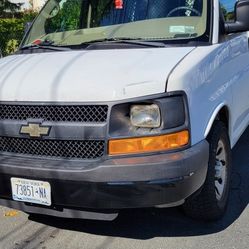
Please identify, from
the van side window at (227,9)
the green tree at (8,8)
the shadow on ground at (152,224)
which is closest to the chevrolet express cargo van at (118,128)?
the shadow on ground at (152,224)

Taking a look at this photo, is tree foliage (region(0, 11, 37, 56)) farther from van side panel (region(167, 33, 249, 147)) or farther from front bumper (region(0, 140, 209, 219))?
front bumper (region(0, 140, 209, 219))

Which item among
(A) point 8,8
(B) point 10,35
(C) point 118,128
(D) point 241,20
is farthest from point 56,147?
(A) point 8,8

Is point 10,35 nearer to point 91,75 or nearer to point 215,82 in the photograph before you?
point 215,82

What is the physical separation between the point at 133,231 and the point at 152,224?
20cm

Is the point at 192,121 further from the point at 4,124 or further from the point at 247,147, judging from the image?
the point at 247,147

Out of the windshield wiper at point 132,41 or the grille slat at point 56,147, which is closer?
the grille slat at point 56,147

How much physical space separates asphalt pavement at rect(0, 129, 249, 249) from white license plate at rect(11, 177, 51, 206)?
1.57 feet

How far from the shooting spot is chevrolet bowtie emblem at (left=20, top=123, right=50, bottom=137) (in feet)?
11.6

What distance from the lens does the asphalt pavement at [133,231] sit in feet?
12.7

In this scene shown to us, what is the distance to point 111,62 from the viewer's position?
382 cm

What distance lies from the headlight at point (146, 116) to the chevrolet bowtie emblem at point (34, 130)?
61cm

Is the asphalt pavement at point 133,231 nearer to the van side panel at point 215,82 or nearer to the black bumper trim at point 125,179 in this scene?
the black bumper trim at point 125,179

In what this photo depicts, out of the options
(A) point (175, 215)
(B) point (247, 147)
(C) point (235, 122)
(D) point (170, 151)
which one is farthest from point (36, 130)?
(B) point (247, 147)

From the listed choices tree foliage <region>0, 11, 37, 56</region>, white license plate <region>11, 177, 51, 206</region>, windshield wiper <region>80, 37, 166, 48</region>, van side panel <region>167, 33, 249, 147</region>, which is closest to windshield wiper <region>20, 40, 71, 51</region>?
windshield wiper <region>80, 37, 166, 48</region>
